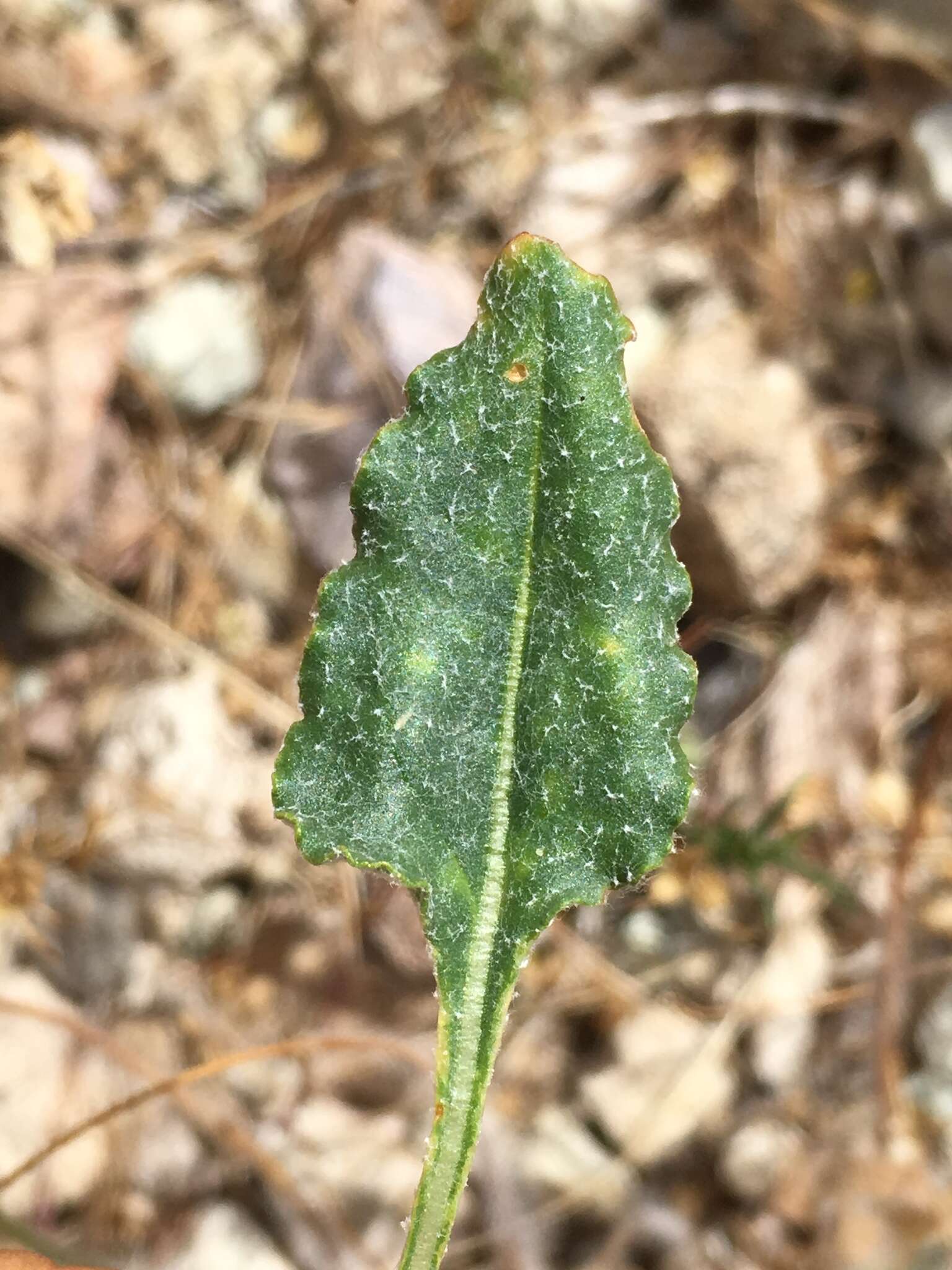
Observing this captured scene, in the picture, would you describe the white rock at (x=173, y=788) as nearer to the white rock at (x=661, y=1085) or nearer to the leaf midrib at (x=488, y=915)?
the white rock at (x=661, y=1085)

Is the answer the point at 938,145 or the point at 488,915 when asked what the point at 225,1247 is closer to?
the point at 488,915

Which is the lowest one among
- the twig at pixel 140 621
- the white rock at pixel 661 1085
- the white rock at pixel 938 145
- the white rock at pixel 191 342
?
the white rock at pixel 661 1085

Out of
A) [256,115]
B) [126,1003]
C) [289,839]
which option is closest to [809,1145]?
[289,839]

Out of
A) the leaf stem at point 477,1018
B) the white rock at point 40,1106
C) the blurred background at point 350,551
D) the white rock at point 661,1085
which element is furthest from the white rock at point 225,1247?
the leaf stem at point 477,1018

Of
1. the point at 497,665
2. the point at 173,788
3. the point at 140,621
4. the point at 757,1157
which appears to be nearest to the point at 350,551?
the point at 140,621

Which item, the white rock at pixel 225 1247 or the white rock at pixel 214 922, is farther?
the white rock at pixel 214 922

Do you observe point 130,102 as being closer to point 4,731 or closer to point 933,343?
point 4,731

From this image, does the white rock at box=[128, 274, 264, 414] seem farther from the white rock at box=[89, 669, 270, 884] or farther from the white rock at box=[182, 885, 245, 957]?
the white rock at box=[182, 885, 245, 957]
